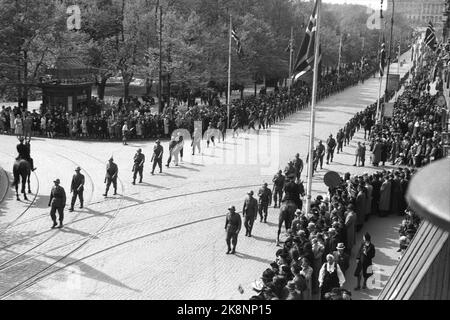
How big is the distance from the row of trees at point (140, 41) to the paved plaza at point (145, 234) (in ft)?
42.9

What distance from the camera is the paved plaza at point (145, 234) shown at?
13070 mm

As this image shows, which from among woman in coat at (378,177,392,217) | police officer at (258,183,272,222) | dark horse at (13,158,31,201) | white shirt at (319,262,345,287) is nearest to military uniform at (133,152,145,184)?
dark horse at (13,158,31,201)

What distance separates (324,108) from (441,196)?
45.5 m

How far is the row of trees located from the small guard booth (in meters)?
2.03

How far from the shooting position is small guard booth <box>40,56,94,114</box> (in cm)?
3512

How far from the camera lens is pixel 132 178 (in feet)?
74.5

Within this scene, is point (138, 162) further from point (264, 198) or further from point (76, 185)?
point (264, 198)

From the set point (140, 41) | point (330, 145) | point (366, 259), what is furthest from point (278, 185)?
point (140, 41)

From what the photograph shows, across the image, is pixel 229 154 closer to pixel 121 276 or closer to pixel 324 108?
pixel 121 276

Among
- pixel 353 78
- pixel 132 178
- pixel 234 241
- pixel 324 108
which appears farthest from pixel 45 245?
pixel 353 78

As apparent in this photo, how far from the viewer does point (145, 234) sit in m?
16.5

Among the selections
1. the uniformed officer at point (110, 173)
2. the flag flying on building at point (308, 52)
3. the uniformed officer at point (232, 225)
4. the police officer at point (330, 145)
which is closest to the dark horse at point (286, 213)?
the uniformed officer at point (232, 225)

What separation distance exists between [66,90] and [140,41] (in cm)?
1377
